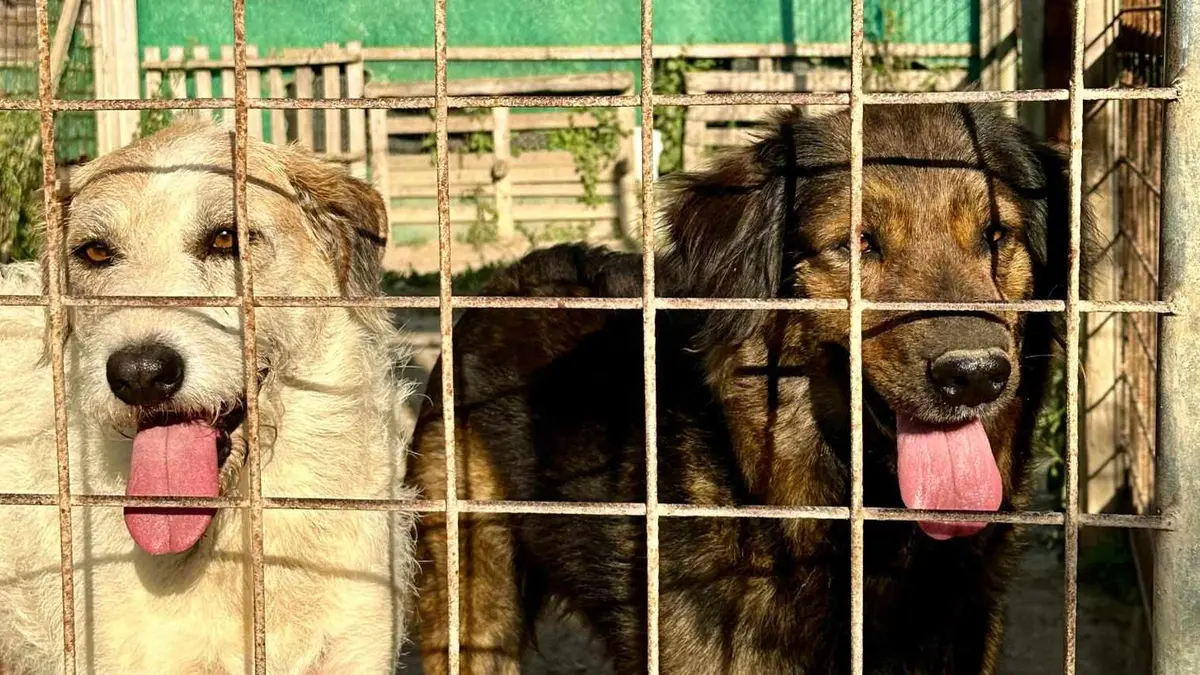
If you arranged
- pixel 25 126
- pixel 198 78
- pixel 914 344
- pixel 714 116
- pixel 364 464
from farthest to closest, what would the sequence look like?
pixel 714 116
pixel 198 78
pixel 25 126
pixel 364 464
pixel 914 344

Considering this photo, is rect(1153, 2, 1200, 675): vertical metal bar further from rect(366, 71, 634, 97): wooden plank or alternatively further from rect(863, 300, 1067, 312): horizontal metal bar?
rect(366, 71, 634, 97): wooden plank

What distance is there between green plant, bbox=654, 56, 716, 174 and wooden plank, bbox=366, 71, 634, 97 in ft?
1.03

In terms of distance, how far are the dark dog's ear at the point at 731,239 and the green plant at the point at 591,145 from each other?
29.0 ft

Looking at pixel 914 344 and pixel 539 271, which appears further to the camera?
pixel 539 271

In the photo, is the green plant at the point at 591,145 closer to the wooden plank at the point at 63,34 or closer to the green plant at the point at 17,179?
the wooden plank at the point at 63,34

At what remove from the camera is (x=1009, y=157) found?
3.68m

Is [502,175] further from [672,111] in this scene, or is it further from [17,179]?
[17,179]

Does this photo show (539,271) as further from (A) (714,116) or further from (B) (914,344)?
(A) (714,116)

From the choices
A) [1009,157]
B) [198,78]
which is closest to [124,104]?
[1009,157]

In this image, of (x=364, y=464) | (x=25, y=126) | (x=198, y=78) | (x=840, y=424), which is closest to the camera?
(x=840, y=424)

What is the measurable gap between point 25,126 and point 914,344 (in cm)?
510

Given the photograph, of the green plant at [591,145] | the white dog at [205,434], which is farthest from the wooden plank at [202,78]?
the white dog at [205,434]

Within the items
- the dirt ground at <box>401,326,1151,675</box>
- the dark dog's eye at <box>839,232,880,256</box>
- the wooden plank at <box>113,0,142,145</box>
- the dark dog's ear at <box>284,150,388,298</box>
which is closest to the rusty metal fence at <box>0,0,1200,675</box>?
the dark dog's eye at <box>839,232,880,256</box>

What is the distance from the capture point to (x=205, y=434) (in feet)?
11.5
